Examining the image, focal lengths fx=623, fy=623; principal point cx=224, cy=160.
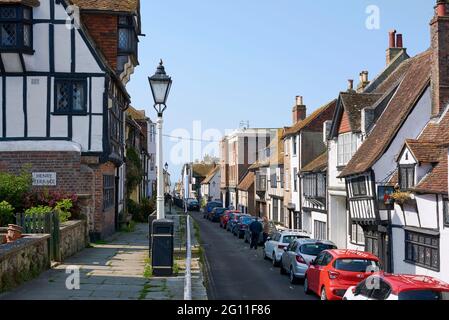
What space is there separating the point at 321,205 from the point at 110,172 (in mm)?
12290

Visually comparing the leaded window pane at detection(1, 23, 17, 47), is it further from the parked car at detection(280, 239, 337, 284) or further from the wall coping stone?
the parked car at detection(280, 239, 337, 284)

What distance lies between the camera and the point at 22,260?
14250 mm

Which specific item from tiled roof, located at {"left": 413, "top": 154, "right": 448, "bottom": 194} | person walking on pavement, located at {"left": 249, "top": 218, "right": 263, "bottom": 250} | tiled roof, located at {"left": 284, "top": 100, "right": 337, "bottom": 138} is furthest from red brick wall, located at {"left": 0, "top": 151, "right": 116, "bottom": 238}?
tiled roof, located at {"left": 284, "top": 100, "right": 337, "bottom": 138}

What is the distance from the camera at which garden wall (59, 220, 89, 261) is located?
1903 centimetres

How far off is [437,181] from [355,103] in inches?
435

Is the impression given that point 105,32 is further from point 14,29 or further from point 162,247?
point 162,247

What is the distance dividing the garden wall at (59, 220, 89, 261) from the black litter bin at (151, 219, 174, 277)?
423 cm

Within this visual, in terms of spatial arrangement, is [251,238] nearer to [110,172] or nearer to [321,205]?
[321,205]

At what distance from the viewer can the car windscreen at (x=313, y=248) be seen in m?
20.5

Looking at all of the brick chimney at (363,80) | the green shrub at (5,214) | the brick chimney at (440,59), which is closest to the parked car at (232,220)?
the brick chimney at (363,80)

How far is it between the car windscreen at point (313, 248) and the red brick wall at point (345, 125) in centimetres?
1014

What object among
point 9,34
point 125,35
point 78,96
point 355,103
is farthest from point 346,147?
point 9,34

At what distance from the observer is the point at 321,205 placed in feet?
115
